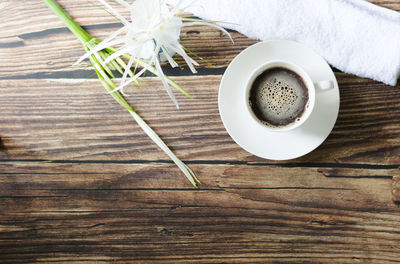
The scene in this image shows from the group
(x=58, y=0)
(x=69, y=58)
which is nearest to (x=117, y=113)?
(x=69, y=58)

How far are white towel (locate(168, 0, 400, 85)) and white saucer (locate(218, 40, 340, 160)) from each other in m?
0.07

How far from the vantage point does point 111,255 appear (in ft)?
3.22

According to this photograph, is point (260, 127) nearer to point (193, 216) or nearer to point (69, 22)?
point (193, 216)

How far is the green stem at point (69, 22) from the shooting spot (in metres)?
0.91

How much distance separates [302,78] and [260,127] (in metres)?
0.16

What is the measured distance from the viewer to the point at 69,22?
0.91 m

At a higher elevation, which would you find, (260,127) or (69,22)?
(69,22)

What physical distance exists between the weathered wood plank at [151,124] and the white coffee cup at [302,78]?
0.12m

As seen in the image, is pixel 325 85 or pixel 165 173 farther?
pixel 165 173

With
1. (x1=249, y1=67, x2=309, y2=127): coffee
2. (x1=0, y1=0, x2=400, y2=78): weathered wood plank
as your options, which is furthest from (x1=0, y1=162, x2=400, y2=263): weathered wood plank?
(x1=0, y1=0, x2=400, y2=78): weathered wood plank

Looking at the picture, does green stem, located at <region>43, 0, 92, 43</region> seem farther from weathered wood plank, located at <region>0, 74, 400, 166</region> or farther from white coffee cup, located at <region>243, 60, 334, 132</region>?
white coffee cup, located at <region>243, 60, 334, 132</region>

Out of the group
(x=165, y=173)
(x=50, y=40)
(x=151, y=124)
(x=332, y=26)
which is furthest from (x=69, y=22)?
(x=332, y=26)

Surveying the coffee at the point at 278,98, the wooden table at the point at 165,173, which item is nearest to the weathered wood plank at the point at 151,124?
the wooden table at the point at 165,173

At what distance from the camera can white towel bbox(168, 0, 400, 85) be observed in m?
0.87
